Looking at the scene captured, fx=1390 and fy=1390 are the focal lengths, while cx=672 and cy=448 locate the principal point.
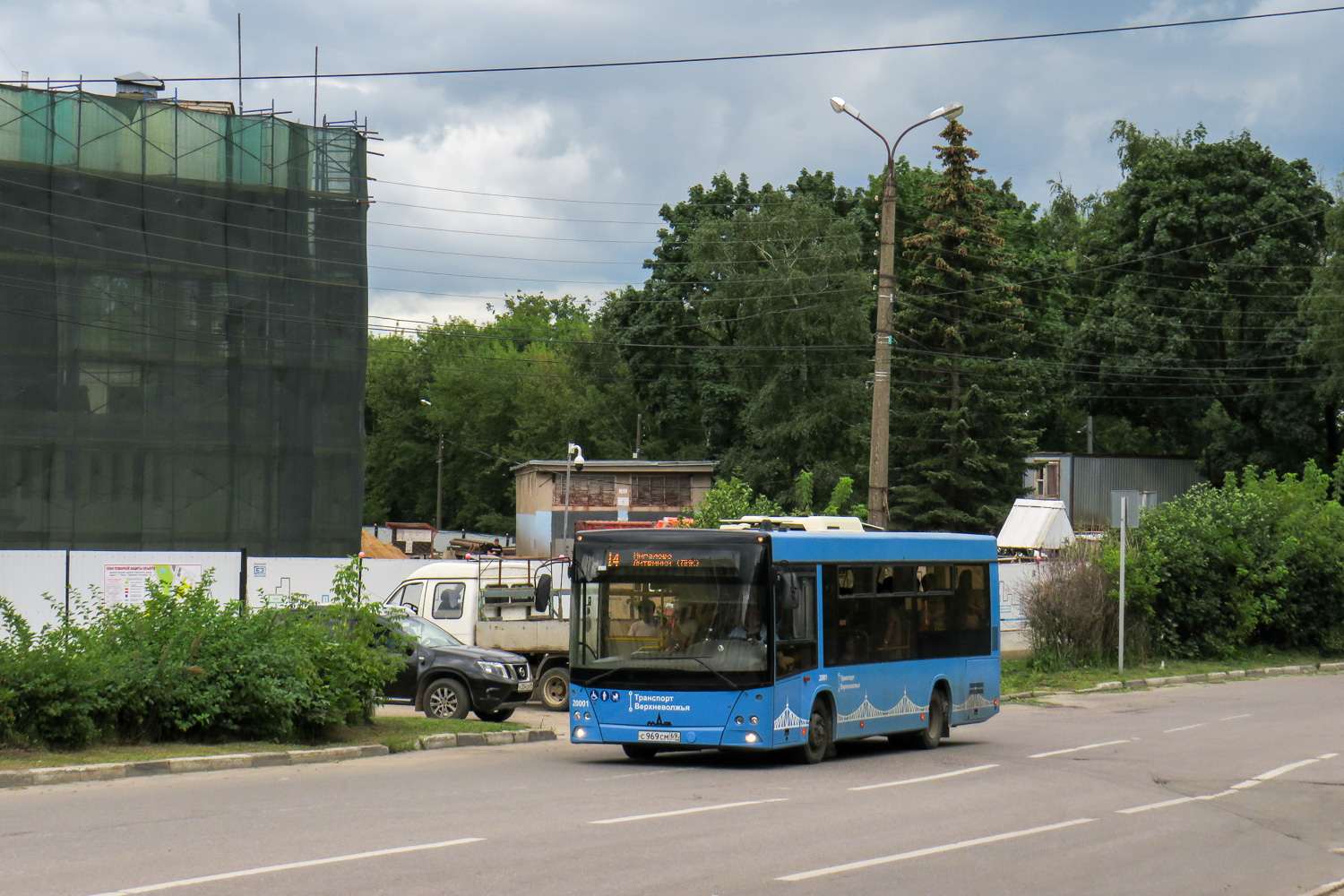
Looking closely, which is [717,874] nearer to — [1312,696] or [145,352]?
[1312,696]

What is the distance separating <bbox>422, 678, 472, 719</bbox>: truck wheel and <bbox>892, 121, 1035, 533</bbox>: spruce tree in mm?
34959

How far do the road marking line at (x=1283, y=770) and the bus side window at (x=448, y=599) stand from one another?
521 inches

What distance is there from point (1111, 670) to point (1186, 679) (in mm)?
1632

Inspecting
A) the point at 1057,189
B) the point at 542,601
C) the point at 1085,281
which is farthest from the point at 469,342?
the point at 542,601

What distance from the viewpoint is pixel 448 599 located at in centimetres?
2383

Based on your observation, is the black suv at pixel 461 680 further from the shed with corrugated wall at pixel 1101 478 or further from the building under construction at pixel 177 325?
the shed with corrugated wall at pixel 1101 478

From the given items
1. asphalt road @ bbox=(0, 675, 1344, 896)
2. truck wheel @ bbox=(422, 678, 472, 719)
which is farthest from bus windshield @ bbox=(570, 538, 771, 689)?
truck wheel @ bbox=(422, 678, 472, 719)

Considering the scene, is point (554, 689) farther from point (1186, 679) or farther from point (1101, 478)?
point (1101, 478)

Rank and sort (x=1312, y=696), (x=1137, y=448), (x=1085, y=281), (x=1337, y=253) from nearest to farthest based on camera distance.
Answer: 1. (x=1312, y=696)
2. (x=1337, y=253)
3. (x=1085, y=281)
4. (x=1137, y=448)

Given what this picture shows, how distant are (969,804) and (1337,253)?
44093 millimetres

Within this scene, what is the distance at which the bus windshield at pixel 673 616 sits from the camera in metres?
14.9

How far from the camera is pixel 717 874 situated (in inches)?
335

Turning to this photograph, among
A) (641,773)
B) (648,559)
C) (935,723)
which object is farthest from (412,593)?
(641,773)

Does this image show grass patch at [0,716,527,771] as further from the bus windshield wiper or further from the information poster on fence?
the information poster on fence
